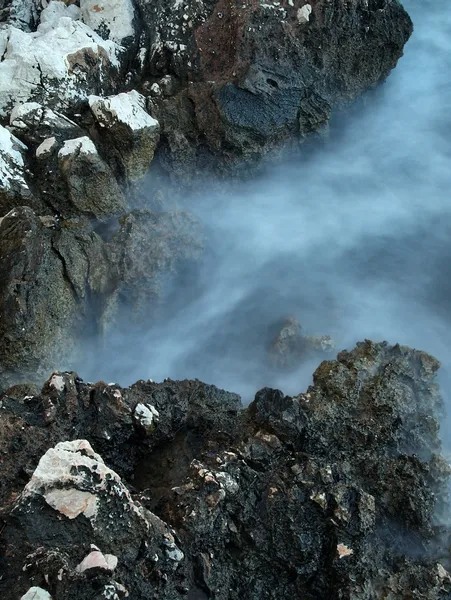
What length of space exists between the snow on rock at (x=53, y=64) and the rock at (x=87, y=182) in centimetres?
108

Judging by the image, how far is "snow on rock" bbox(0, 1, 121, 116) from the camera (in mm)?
8422

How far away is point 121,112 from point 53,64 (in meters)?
1.26

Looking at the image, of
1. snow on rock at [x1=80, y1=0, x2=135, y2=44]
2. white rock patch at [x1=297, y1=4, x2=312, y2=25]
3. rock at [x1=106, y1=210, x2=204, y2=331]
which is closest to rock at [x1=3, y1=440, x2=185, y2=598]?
rock at [x1=106, y1=210, x2=204, y2=331]

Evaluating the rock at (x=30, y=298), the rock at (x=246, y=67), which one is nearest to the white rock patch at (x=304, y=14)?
the rock at (x=246, y=67)

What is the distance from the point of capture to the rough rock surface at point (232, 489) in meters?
3.56

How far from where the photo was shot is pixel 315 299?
28.3ft

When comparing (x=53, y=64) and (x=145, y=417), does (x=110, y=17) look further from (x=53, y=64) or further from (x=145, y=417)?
(x=145, y=417)

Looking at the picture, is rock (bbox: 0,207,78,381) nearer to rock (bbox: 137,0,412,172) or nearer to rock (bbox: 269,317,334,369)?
rock (bbox: 269,317,334,369)

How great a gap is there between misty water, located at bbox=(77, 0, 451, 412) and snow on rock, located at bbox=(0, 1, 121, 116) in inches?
98.8

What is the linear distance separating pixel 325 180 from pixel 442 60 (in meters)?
5.13

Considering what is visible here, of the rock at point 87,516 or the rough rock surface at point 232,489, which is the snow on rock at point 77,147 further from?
the rock at point 87,516

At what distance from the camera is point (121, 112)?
27.7 feet

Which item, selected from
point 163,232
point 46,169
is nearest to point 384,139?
point 163,232

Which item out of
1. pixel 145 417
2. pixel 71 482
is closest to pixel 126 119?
pixel 145 417
